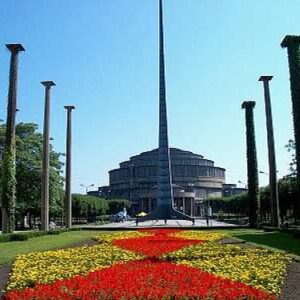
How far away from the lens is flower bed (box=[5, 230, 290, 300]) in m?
10.0

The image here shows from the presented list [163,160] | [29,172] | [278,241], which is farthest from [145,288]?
[163,160]

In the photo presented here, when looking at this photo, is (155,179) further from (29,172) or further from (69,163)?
(69,163)

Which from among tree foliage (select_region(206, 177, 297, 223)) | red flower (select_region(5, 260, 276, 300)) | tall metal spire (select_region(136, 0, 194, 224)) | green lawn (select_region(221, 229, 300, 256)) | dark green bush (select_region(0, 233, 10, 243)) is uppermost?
tall metal spire (select_region(136, 0, 194, 224))

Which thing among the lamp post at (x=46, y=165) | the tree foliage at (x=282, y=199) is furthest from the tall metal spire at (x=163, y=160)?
the lamp post at (x=46, y=165)

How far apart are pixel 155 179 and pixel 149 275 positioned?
5779 inches

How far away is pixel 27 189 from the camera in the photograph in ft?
187

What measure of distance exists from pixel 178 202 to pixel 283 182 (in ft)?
278

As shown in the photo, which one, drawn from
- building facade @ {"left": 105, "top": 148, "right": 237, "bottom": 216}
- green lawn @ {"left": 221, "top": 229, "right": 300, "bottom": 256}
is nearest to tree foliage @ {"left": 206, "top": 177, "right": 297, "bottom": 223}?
green lawn @ {"left": 221, "top": 229, "right": 300, "bottom": 256}

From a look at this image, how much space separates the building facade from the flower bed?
13404 cm

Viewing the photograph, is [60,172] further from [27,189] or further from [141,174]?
[141,174]

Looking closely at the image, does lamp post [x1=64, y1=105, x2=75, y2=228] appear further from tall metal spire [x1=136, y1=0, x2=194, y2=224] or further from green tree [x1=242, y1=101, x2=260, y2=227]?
tall metal spire [x1=136, y1=0, x2=194, y2=224]

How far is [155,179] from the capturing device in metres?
159

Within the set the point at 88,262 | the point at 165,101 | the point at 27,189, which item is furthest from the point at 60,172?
the point at 88,262

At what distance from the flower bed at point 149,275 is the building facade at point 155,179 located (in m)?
134
